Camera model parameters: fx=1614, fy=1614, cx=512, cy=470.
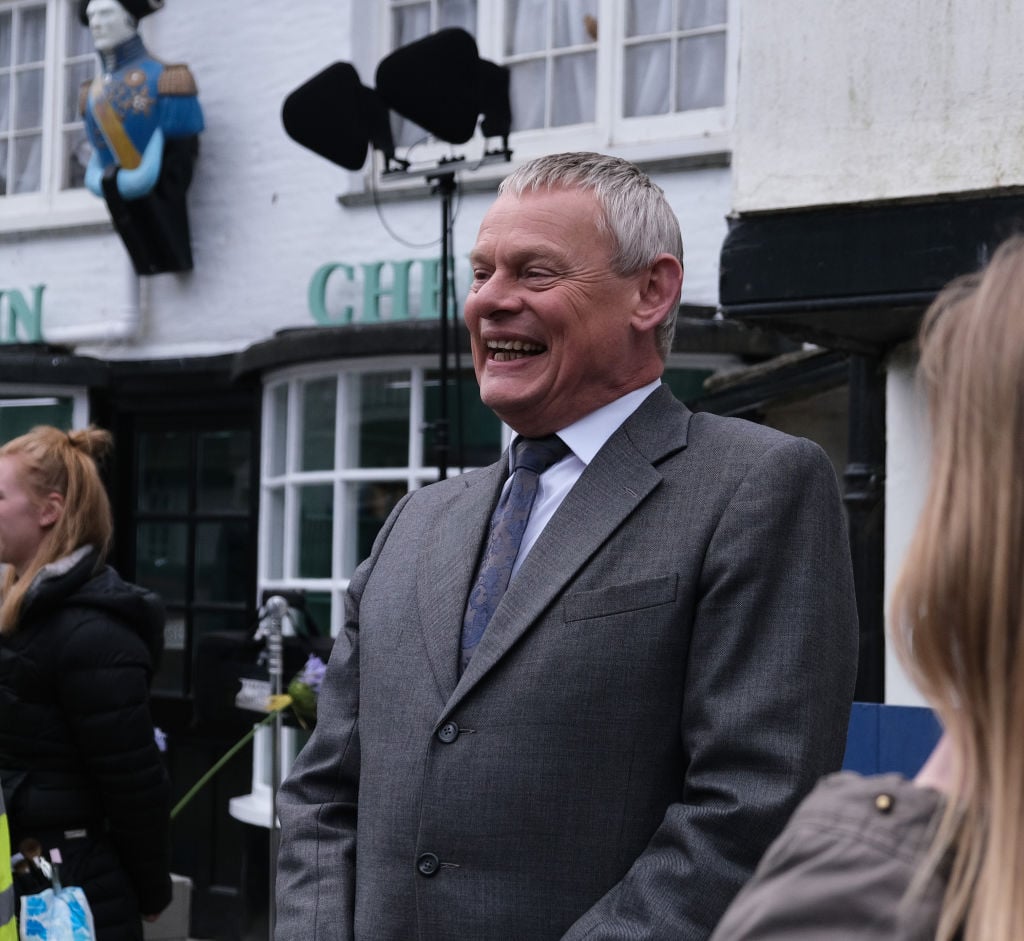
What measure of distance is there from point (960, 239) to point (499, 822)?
2.08m

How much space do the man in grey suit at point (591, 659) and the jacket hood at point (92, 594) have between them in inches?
64.9

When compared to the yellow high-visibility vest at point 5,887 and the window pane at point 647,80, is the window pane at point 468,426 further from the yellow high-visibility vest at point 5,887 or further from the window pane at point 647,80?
the yellow high-visibility vest at point 5,887

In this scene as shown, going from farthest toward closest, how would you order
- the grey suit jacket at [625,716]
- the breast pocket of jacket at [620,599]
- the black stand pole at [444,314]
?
the black stand pole at [444,314], the breast pocket of jacket at [620,599], the grey suit jacket at [625,716]

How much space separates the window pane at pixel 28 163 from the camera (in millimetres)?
9359

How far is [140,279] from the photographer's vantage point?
8.62 m

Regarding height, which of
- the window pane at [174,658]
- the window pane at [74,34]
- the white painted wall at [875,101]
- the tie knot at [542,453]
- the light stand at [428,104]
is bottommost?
the window pane at [174,658]

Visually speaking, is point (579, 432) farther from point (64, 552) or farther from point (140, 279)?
point (140, 279)

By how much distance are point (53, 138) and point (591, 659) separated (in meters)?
7.97

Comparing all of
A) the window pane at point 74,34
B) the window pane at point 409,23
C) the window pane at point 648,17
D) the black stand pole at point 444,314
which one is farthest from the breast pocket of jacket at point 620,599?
the window pane at point 74,34

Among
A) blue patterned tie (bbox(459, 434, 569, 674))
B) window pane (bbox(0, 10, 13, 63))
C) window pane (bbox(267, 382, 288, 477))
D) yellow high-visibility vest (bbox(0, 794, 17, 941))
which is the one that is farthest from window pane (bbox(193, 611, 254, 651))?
blue patterned tie (bbox(459, 434, 569, 674))

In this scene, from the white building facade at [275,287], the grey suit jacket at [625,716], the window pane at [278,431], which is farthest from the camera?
the window pane at [278,431]

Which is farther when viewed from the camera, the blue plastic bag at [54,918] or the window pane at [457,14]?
the window pane at [457,14]

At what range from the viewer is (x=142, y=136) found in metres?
8.34

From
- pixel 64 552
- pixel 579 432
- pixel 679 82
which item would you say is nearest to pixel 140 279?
pixel 679 82
